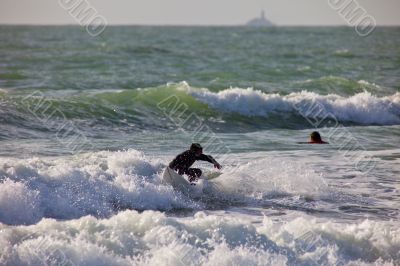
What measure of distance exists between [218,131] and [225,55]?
93.6 ft

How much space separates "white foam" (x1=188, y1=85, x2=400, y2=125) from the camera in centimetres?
2670

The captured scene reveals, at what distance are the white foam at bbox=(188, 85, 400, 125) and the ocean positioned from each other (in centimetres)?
7

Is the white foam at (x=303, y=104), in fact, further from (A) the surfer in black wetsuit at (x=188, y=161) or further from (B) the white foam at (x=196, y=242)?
(B) the white foam at (x=196, y=242)

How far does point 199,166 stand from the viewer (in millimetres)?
16672

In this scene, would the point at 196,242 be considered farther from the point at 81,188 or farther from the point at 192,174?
the point at 192,174

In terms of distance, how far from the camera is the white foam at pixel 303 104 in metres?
26.7

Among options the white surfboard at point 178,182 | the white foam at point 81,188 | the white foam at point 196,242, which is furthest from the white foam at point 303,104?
the white foam at point 196,242

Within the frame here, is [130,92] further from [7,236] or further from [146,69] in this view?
[7,236]

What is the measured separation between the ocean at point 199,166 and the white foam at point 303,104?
0.07m

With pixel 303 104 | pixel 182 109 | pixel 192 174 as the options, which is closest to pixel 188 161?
pixel 192 174

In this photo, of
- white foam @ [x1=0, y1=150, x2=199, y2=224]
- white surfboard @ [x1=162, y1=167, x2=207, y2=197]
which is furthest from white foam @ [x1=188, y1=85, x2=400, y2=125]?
white surfboard @ [x1=162, y1=167, x2=207, y2=197]

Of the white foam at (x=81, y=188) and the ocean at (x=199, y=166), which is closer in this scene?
the ocean at (x=199, y=166)

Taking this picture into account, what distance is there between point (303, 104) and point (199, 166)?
12295 millimetres

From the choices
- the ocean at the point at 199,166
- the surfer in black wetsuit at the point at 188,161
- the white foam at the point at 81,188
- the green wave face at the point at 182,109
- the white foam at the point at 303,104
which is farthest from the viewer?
the white foam at the point at 303,104
